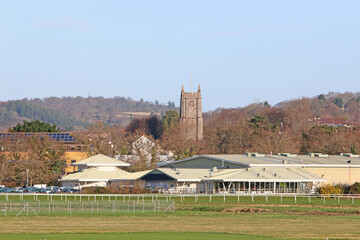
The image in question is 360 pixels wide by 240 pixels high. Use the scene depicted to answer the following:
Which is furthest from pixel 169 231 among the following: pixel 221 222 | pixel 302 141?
pixel 302 141

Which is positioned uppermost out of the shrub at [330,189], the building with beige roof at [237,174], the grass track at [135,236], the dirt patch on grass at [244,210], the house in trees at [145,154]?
the house in trees at [145,154]

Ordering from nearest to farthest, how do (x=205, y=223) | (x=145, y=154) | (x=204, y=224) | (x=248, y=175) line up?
1. (x=204, y=224)
2. (x=205, y=223)
3. (x=248, y=175)
4. (x=145, y=154)

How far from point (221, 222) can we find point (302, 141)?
9946 cm

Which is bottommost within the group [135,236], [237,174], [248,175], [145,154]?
[135,236]

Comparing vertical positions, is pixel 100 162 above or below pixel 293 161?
below

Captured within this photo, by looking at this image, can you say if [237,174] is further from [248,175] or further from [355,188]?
[355,188]

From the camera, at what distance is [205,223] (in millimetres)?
57719

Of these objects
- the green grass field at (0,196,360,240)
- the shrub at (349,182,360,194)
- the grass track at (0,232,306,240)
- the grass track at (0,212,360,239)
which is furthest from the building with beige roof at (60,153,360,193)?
the grass track at (0,232,306,240)

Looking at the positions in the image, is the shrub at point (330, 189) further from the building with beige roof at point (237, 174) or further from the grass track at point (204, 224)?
the grass track at point (204, 224)

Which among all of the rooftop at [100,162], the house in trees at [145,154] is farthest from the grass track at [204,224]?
the house in trees at [145,154]

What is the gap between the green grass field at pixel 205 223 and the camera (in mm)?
48188

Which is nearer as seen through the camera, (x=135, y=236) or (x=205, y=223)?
(x=135, y=236)

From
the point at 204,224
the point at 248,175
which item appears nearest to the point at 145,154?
the point at 248,175

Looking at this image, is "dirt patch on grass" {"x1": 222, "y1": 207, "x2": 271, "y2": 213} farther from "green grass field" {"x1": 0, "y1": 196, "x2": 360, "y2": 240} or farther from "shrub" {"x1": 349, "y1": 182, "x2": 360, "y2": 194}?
"shrub" {"x1": 349, "y1": 182, "x2": 360, "y2": 194}
